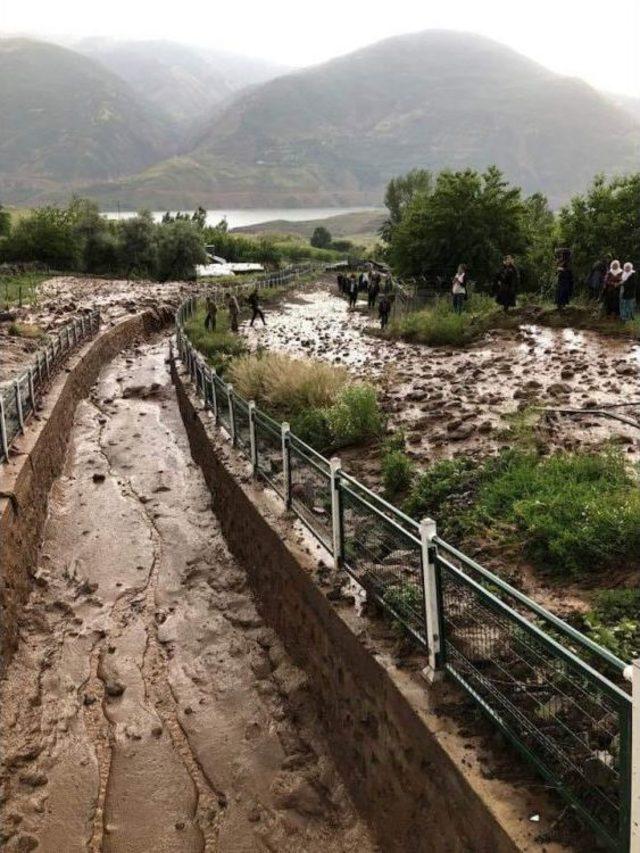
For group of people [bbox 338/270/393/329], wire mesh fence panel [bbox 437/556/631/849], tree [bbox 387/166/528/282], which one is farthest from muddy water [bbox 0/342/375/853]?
tree [bbox 387/166/528/282]

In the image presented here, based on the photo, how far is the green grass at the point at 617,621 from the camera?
16.0 feet

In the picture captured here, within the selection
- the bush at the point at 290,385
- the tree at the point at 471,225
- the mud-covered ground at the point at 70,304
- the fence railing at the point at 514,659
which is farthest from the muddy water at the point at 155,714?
the tree at the point at 471,225

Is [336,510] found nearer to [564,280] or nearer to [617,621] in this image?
[617,621]

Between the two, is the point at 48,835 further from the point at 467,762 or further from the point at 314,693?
the point at 467,762

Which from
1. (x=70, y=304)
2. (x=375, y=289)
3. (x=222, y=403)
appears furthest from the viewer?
(x=70, y=304)

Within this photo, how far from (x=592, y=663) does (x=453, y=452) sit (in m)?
4.85

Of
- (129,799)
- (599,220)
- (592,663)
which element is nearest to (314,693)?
(129,799)

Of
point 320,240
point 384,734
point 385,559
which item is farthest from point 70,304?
point 320,240

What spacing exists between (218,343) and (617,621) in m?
18.0

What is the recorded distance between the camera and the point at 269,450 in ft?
32.2

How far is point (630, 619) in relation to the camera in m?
5.22

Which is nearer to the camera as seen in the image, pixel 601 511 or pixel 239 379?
pixel 601 511

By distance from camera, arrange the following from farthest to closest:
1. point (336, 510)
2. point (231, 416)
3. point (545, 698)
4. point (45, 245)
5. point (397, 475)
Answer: point (45, 245)
point (231, 416)
point (397, 475)
point (336, 510)
point (545, 698)

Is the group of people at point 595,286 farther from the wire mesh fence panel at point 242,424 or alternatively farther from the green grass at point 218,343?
the wire mesh fence panel at point 242,424
